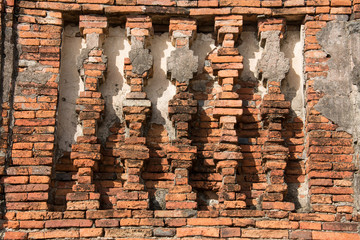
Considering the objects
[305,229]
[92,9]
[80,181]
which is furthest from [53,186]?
[305,229]

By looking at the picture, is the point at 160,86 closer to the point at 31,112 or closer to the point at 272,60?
the point at 272,60

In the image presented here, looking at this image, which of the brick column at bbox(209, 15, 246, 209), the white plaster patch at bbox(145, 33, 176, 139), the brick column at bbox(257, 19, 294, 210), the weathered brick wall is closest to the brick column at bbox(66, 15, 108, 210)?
the weathered brick wall

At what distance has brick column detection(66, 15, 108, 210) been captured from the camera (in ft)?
19.4

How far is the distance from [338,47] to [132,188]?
266cm

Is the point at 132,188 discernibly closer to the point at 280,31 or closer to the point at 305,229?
the point at 305,229

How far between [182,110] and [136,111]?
0.48 m

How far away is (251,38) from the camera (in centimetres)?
671

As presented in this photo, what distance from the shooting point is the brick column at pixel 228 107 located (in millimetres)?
5973

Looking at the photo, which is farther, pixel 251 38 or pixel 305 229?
pixel 251 38

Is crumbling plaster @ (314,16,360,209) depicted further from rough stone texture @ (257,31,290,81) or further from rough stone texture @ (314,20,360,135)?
rough stone texture @ (257,31,290,81)

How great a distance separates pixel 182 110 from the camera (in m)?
6.26

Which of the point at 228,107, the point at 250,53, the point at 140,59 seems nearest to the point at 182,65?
the point at 140,59

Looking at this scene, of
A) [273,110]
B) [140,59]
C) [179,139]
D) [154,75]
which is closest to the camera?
[179,139]

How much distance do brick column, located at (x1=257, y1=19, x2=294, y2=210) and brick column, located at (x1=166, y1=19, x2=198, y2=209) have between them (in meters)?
0.74
